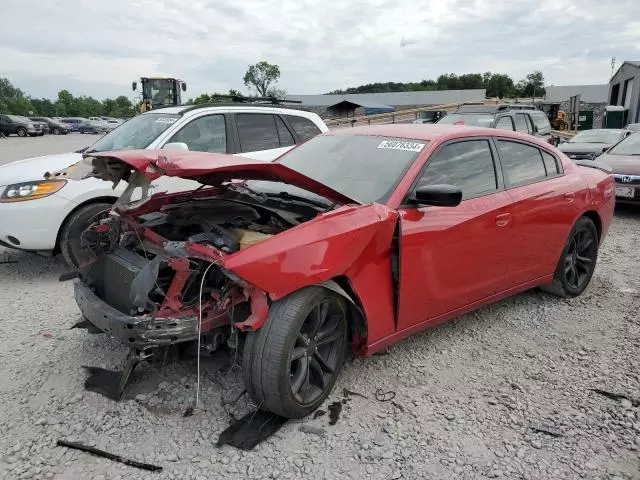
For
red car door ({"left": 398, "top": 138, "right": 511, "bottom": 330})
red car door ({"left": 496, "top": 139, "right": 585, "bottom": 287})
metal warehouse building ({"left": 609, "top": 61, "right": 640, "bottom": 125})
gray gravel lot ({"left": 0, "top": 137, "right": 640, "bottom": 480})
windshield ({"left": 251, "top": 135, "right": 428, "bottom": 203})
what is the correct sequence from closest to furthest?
1. gray gravel lot ({"left": 0, "top": 137, "right": 640, "bottom": 480})
2. red car door ({"left": 398, "top": 138, "right": 511, "bottom": 330})
3. windshield ({"left": 251, "top": 135, "right": 428, "bottom": 203})
4. red car door ({"left": 496, "top": 139, "right": 585, "bottom": 287})
5. metal warehouse building ({"left": 609, "top": 61, "right": 640, "bottom": 125})

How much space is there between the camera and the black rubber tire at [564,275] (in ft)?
15.5

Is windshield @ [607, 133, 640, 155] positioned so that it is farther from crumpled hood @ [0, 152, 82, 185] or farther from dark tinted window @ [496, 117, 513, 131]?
crumpled hood @ [0, 152, 82, 185]

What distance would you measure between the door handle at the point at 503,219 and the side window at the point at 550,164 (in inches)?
36.9

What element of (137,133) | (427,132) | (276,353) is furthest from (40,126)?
(276,353)

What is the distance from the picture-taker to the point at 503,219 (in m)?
3.86

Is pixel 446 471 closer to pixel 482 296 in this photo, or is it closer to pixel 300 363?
pixel 300 363

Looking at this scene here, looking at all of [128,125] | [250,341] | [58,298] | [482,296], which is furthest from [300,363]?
[128,125]

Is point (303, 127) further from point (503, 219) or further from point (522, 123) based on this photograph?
point (522, 123)

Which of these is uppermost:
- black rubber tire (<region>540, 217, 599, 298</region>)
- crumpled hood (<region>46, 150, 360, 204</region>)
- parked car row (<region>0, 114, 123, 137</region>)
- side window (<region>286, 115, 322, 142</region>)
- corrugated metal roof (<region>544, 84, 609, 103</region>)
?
corrugated metal roof (<region>544, 84, 609, 103</region>)

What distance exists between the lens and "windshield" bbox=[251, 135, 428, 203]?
347cm

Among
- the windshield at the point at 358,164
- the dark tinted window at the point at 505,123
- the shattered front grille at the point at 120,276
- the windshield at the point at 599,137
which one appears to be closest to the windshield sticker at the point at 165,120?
the windshield at the point at 358,164

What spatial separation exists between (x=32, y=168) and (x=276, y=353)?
13.1 feet

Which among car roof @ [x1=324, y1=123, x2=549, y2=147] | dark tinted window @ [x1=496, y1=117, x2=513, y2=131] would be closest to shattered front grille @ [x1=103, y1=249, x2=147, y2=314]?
car roof @ [x1=324, y1=123, x2=549, y2=147]

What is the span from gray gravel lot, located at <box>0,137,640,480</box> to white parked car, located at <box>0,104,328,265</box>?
0.84 meters
